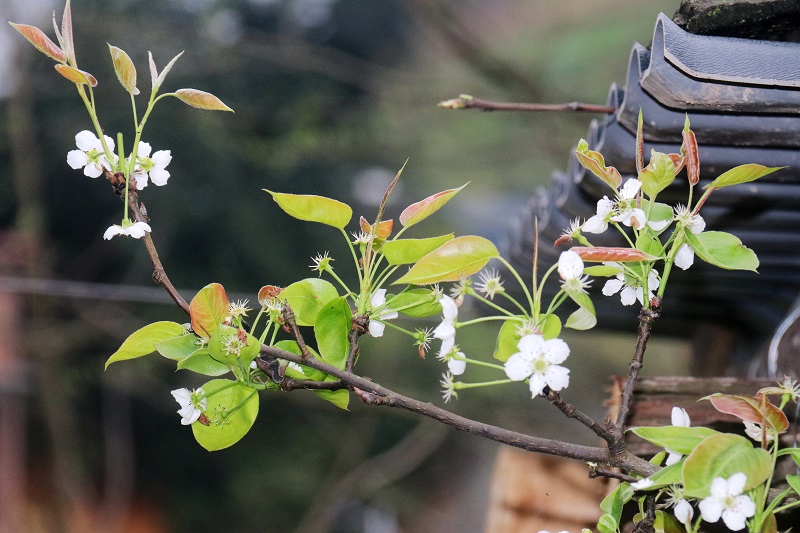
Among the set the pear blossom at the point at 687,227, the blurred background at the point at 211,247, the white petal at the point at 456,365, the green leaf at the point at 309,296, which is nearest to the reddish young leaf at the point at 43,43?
the green leaf at the point at 309,296

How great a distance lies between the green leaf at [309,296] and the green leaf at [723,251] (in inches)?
10.4

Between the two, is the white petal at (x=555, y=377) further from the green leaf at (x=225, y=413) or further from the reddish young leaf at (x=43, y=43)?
the reddish young leaf at (x=43, y=43)

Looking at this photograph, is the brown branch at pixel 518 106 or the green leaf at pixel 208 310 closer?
the green leaf at pixel 208 310

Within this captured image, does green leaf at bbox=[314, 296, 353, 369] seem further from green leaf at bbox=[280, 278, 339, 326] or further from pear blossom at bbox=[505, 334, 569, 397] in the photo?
pear blossom at bbox=[505, 334, 569, 397]

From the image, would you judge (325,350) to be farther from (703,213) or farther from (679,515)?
(703,213)

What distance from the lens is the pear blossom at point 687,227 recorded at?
505 mm

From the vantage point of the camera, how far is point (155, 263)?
0.52 m

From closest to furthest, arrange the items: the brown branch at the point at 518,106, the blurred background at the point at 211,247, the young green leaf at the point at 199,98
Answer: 1. the young green leaf at the point at 199,98
2. the brown branch at the point at 518,106
3. the blurred background at the point at 211,247

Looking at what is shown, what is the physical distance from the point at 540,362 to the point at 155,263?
0.92 feet

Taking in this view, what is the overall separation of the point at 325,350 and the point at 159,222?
3.12 m

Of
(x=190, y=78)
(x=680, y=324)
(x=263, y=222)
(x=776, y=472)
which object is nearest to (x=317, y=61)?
(x=190, y=78)

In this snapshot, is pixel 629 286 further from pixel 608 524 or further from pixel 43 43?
pixel 43 43

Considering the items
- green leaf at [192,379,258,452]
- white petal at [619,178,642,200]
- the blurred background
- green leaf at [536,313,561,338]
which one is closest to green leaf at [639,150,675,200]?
white petal at [619,178,642,200]

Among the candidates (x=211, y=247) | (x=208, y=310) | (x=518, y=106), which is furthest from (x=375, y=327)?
(x=211, y=247)
